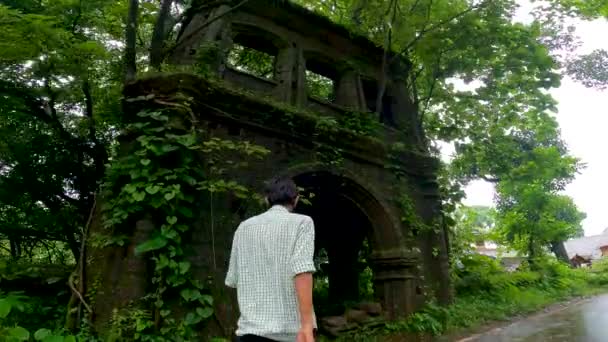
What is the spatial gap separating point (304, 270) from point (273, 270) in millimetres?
214

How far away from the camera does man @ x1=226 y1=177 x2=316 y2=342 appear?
8.25 ft

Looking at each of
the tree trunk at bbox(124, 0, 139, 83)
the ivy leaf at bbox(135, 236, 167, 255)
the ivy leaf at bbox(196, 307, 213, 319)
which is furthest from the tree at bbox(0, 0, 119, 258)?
the ivy leaf at bbox(196, 307, 213, 319)

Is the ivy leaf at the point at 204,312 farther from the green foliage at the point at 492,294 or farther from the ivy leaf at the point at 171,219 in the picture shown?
the green foliage at the point at 492,294

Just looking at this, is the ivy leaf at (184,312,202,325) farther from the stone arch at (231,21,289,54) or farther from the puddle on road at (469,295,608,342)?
the puddle on road at (469,295,608,342)

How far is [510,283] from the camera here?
48.6 feet

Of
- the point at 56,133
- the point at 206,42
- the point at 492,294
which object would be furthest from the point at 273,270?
the point at 492,294

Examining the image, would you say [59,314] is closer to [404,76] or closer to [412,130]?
[412,130]

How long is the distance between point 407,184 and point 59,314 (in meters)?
6.68

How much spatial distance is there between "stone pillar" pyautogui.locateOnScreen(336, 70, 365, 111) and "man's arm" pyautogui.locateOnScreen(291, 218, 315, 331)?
7457 millimetres

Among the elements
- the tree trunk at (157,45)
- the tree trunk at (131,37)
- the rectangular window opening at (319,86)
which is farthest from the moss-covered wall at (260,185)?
the rectangular window opening at (319,86)

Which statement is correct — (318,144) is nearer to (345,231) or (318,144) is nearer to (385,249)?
(385,249)

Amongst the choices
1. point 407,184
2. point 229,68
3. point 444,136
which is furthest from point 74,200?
point 444,136

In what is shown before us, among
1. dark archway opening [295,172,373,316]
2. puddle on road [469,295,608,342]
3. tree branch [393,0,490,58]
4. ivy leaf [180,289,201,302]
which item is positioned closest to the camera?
ivy leaf [180,289,201,302]

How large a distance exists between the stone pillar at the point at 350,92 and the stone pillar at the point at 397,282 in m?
3.12
